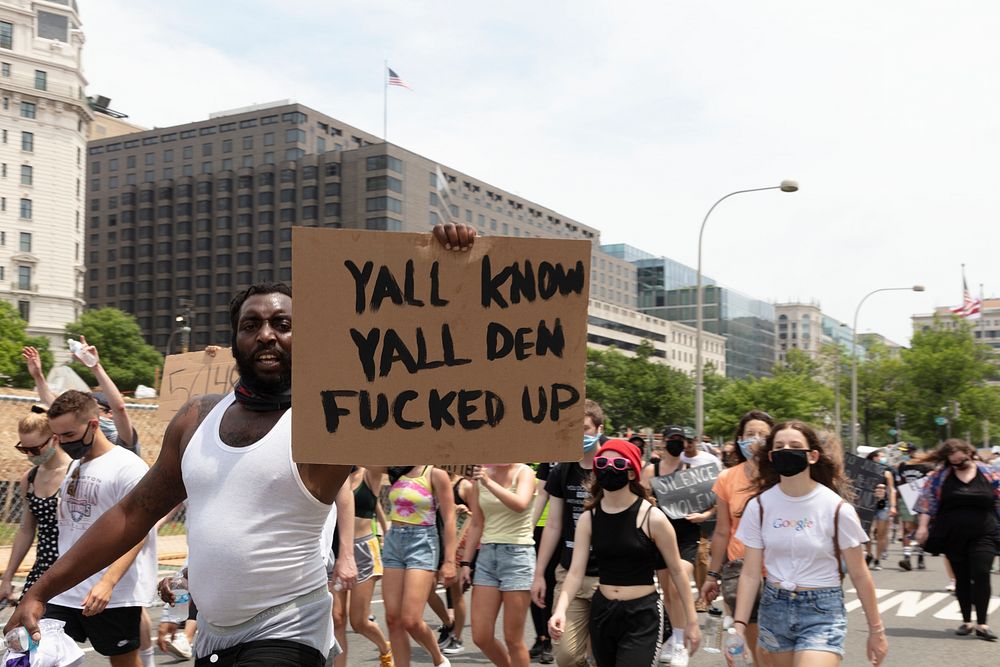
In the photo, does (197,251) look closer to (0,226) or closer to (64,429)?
(0,226)

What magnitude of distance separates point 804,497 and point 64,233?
96.3m

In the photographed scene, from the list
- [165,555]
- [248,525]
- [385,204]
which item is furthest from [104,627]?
[385,204]

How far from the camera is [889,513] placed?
613 inches

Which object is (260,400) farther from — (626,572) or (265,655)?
(626,572)

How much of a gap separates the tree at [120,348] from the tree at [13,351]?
4.47m

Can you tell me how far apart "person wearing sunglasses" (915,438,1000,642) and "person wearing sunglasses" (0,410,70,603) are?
7803 mm

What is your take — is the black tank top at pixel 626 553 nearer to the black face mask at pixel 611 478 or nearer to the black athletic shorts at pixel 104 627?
the black face mask at pixel 611 478

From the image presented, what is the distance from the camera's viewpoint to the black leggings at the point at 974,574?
9.62m

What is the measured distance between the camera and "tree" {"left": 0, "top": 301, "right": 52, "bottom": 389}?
2431 inches

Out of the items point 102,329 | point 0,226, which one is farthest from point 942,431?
point 0,226

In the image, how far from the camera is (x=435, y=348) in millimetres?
2945

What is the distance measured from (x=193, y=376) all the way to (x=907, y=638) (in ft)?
22.1

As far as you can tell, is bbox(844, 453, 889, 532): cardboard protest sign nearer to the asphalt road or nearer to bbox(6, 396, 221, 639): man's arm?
the asphalt road

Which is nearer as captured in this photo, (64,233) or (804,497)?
(804,497)
